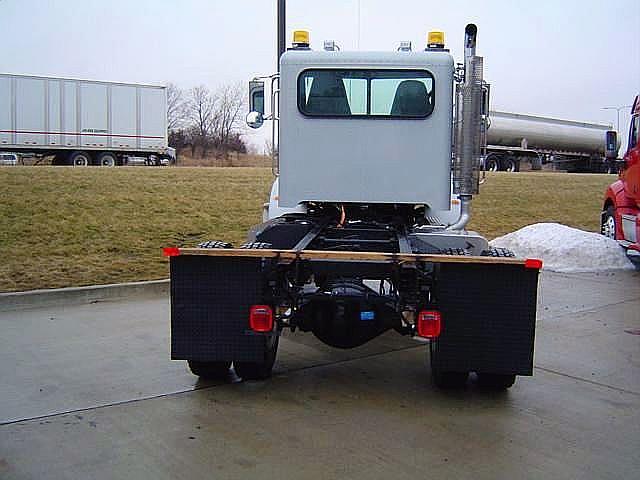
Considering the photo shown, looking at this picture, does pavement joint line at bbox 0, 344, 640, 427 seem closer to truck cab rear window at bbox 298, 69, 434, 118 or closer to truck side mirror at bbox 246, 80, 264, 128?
truck cab rear window at bbox 298, 69, 434, 118

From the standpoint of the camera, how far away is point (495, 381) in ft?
19.0

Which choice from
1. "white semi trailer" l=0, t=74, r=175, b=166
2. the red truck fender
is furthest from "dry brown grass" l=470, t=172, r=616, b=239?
"white semi trailer" l=0, t=74, r=175, b=166

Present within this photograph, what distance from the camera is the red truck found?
509 inches

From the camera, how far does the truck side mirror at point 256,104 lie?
7387mm

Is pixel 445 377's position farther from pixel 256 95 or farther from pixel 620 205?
pixel 620 205

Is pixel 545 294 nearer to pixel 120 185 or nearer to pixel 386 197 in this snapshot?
pixel 386 197

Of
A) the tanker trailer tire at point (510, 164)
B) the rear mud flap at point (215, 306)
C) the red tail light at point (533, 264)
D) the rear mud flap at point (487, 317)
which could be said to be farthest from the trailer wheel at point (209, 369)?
the tanker trailer tire at point (510, 164)

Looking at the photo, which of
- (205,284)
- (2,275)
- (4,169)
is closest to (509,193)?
(4,169)

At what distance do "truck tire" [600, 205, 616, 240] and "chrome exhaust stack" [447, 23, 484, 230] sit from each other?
28.4 ft

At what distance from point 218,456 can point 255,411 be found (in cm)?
84

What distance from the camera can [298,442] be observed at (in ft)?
15.4

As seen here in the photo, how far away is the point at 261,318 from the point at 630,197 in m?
10.1

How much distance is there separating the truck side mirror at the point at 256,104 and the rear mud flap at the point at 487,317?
9.44 ft

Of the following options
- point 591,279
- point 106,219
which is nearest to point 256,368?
point 591,279
